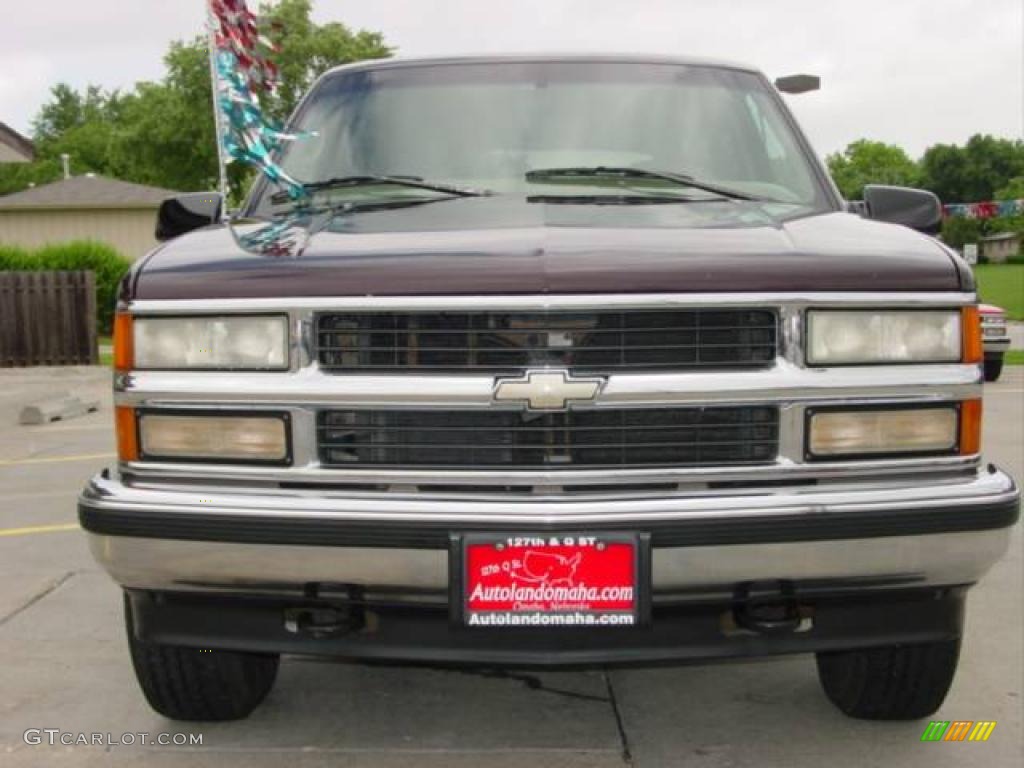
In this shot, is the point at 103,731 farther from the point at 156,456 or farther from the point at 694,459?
the point at 694,459

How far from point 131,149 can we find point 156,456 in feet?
162

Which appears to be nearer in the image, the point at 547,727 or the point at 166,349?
the point at 166,349

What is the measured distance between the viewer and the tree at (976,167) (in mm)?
125438

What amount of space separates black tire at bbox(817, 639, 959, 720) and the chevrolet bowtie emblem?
1.13 metres

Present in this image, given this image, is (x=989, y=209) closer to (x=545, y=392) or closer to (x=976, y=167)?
(x=976, y=167)

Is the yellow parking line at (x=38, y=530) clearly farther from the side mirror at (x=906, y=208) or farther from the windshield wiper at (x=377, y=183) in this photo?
the side mirror at (x=906, y=208)

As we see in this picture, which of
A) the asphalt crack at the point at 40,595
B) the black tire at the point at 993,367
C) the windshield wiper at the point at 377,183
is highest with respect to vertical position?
the windshield wiper at the point at 377,183

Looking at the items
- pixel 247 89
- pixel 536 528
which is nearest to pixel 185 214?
pixel 247 89

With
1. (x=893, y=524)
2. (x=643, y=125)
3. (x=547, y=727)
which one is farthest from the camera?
(x=643, y=125)

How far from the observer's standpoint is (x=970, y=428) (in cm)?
289

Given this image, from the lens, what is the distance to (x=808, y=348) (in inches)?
110

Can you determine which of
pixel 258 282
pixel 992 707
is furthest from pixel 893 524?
pixel 258 282

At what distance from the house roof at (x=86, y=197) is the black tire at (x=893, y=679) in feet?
113

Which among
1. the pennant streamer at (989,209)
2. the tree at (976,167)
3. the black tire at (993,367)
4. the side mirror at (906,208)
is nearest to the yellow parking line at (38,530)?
the side mirror at (906,208)
